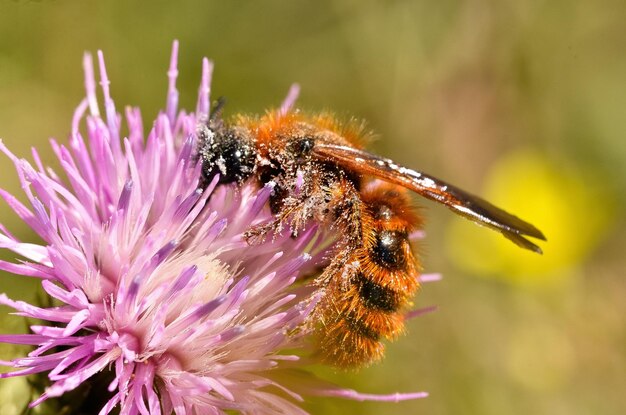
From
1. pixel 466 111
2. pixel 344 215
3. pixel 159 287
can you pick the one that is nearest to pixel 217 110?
pixel 344 215

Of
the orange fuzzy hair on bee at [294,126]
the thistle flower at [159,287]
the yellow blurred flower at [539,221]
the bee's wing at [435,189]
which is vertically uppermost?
the yellow blurred flower at [539,221]

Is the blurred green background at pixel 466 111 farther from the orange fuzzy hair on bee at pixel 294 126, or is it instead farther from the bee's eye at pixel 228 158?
the bee's eye at pixel 228 158

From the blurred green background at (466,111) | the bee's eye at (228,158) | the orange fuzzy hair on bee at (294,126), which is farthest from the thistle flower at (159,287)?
the blurred green background at (466,111)

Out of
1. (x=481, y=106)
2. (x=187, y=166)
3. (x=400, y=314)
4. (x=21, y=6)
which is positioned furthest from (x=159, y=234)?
(x=481, y=106)

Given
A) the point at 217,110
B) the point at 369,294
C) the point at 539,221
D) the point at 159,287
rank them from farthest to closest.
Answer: the point at 539,221
the point at 217,110
the point at 369,294
the point at 159,287

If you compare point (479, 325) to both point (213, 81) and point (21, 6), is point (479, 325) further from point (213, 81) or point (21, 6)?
point (21, 6)

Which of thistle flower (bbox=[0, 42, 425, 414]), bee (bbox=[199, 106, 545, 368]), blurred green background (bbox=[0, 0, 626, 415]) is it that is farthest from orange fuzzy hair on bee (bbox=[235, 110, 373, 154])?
blurred green background (bbox=[0, 0, 626, 415])

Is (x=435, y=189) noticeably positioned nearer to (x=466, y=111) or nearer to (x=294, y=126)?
(x=294, y=126)
